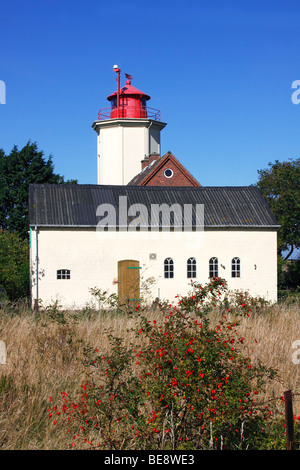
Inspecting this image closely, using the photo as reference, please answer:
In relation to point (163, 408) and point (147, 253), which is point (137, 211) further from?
point (163, 408)

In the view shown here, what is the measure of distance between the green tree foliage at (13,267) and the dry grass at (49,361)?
14536 millimetres

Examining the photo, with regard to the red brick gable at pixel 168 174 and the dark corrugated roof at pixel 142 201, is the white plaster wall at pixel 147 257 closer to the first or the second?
the dark corrugated roof at pixel 142 201

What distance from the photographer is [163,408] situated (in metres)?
5.12

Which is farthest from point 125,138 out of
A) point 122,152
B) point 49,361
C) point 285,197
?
point 49,361

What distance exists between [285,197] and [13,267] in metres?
17.4

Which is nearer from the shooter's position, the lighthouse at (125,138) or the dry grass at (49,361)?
the dry grass at (49,361)

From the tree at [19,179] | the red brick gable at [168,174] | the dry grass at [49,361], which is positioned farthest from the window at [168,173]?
the dry grass at [49,361]

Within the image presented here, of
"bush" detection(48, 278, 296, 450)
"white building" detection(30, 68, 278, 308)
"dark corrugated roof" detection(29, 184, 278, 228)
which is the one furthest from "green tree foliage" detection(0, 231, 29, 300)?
"bush" detection(48, 278, 296, 450)

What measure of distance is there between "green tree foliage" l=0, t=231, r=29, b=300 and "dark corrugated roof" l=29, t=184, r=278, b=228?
4.70 m

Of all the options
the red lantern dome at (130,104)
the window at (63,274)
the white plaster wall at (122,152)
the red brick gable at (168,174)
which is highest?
the red lantern dome at (130,104)

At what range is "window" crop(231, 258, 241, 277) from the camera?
2259 centimetres

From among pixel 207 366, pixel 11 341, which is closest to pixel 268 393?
pixel 207 366

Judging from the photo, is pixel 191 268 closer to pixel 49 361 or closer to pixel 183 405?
pixel 49 361

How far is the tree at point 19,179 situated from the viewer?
141ft
